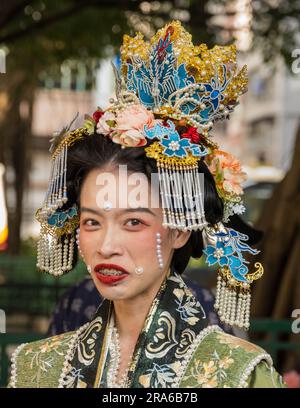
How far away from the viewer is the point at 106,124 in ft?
7.73

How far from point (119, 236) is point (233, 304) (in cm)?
44

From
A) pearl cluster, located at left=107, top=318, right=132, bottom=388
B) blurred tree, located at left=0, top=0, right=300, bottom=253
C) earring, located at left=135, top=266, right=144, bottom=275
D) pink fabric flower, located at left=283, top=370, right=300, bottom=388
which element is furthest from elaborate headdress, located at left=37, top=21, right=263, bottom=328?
blurred tree, located at left=0, top=0, right=300, bottom=253

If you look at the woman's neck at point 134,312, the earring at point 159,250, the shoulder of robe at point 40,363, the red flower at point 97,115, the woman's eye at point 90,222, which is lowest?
the shoulder of robe at point 40,363

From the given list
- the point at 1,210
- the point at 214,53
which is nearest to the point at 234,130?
the point at 1,210

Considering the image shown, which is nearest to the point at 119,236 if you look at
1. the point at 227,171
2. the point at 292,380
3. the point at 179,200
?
the point at 179,200

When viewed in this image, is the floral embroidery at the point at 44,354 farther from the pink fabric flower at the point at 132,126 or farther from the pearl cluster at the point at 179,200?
the pink fabric flower at the point at 132,126

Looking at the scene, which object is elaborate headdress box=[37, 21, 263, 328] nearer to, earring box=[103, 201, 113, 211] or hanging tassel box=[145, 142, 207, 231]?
hanging tassel box=[145, 142, 207, 231]

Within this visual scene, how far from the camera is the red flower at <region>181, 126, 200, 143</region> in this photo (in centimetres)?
236

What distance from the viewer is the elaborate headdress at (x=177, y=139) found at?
7.57 feet

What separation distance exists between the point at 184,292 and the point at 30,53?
6.57 meters

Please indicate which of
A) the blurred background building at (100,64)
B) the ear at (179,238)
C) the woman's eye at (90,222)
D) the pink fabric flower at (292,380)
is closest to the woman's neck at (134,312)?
the ear at (179,238)

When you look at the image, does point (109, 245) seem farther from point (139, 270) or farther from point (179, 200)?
point (179, 200)

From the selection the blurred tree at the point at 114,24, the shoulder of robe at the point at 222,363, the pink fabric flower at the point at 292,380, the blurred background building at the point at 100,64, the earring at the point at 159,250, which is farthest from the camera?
the blurred tree at the point at 114,24
